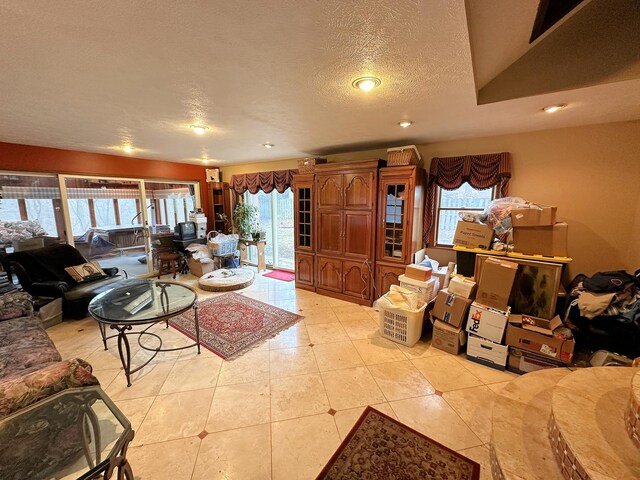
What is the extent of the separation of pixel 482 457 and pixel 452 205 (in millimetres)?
2795

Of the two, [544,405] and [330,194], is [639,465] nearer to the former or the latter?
[544,405]

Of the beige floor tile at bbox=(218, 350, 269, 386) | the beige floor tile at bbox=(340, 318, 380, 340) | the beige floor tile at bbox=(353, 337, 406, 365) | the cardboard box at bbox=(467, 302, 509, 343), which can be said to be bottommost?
the beige floor tile at bbox=(353, 337, 406, 365)

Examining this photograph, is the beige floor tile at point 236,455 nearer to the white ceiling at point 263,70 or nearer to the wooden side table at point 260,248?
A: the white ceiling at point 263,70

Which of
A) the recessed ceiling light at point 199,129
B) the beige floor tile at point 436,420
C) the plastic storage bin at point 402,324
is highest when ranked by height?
the recessed ceiling light at point 199,129

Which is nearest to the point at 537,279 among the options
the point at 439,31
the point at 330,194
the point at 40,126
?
the point at 439,31

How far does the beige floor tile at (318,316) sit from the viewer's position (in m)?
3.29

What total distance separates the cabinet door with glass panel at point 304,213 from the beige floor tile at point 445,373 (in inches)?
93.5

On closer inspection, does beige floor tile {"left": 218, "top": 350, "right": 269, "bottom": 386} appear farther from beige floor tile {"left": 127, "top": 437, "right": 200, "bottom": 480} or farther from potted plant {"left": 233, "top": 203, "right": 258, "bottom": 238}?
potted plant {"left": 233, "top": 203, "right": 258, "bottom": 238}

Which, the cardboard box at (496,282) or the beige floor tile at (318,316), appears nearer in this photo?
the cardboard box at (496,282)

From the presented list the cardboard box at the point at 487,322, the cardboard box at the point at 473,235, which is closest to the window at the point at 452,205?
the cardboard box at the point at 473,235

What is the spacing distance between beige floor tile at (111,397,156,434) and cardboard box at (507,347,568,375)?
10.4 feet

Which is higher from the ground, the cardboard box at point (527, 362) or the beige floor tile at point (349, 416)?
the cardboard box at point (527, 362)

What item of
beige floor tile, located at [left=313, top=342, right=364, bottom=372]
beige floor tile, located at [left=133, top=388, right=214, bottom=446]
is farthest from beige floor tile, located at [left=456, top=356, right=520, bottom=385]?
beige floor tile, located at [left=133, top=388, right=214, bottom=446]

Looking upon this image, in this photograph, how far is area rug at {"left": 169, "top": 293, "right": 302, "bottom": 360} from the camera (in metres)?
2.74
